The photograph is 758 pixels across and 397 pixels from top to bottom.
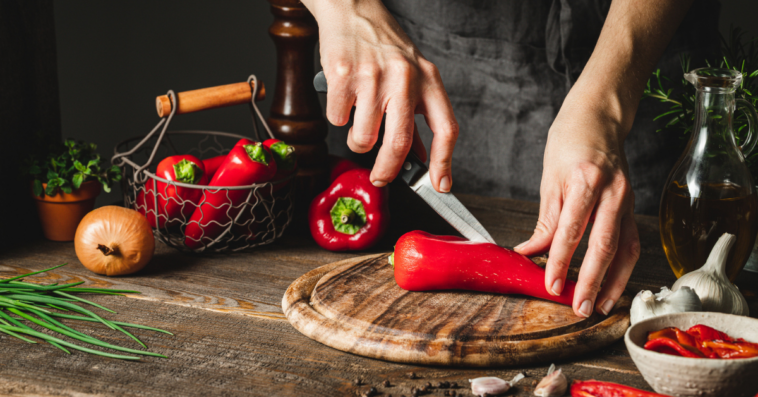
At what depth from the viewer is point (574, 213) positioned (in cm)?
104

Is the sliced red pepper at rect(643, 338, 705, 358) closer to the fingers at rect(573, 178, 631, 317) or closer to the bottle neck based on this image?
the fingers at rect(573, 178, 631, 317)

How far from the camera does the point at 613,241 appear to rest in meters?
1.05

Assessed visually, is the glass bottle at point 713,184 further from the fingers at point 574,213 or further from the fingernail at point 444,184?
the fingernail at point 444,184

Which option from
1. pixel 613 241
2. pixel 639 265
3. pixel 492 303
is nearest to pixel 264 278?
pixel 492 303

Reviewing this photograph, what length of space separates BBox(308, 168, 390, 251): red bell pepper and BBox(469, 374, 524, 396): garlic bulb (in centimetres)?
70

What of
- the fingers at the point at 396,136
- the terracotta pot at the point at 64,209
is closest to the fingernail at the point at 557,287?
the fingers at the point at 396,136

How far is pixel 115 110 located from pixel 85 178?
4.55 feet

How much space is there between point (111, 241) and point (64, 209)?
29 centimetres

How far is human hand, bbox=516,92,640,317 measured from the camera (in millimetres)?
1044

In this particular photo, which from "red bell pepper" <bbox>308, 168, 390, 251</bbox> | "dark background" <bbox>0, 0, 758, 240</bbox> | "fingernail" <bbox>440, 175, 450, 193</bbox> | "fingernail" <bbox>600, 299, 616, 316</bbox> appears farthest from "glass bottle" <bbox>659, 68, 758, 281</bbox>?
"dark background" <bbox>0, 0, 758, 240</bbox>

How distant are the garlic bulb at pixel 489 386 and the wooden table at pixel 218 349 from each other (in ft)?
0.06

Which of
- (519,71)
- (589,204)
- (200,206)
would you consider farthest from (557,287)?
(519,71)

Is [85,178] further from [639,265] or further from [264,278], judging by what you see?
[639,265]

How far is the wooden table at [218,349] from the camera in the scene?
A: 0.91 meters
